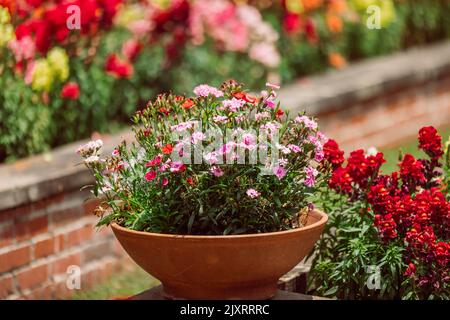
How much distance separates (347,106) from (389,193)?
3583 mm

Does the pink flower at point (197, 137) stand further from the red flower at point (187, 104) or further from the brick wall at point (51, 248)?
the brick wall at point (51, 248)

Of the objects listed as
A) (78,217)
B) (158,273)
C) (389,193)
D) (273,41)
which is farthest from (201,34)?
(158,273)

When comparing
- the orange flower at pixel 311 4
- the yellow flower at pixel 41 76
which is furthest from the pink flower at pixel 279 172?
the orange flower at pixel 311 4

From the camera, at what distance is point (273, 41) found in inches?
294

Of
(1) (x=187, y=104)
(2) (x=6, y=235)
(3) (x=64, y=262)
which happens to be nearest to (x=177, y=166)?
(1) (x=187, y=104)

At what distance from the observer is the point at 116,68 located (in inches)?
231

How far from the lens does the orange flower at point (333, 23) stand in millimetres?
7832

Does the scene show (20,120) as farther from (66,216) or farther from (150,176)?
(150,176)

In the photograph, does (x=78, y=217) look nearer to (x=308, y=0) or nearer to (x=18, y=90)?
(x=18, y=90)

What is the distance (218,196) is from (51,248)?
72.5 inches

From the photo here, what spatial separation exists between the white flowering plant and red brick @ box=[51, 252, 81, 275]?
5.16ft

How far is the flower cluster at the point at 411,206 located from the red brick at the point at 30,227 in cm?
156

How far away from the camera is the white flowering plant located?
312 cm

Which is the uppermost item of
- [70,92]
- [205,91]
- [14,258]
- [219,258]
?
[70,92]
